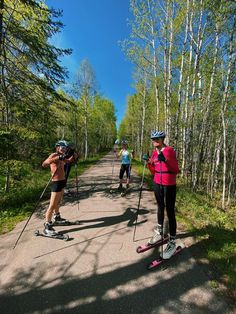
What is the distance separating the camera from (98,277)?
12.3 feet

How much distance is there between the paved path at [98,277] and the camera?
3.15m

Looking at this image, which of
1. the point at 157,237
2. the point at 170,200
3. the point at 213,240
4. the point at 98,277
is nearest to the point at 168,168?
the point at 170,200

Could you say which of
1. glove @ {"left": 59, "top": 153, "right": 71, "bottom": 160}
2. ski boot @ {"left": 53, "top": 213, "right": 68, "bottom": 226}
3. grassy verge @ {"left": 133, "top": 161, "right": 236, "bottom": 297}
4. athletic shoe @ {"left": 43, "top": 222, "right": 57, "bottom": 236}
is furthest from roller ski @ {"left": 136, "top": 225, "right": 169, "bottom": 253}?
glove @ {"left": 59, "top": 153, "right": 71, "bottom": 160}

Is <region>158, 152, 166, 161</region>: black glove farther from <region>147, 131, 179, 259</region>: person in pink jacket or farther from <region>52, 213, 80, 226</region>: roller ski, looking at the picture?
<region>52, 213, 80, 226</region>: roller ski

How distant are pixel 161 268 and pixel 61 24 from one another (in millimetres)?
7902

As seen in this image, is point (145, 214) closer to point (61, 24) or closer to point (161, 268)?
point (161, 268)

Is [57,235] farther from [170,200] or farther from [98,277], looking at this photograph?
[170,200]

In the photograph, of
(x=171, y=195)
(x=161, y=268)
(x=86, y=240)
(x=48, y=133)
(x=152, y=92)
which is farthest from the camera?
(x=152, y=92)

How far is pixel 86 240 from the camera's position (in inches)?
199

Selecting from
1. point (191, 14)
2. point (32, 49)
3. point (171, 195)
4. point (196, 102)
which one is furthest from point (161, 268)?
point (191, 14)

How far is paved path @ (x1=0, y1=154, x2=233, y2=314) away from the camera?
→ 3.15m

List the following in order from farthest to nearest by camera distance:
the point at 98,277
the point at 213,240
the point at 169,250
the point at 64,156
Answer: the point at 64,156 → the point at 213,240 → the point at 169,250 → the point at 98,277

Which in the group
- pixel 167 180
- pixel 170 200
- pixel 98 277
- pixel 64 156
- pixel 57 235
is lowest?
pixel 98 277

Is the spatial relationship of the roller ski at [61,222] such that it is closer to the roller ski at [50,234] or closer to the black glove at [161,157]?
the roller ski at [50,234]
